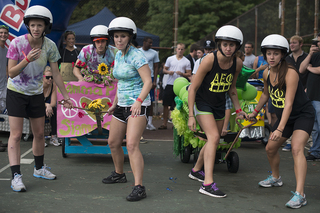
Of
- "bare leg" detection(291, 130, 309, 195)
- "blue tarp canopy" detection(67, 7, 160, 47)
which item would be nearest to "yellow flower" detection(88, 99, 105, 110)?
"bare leg" detection(291, 130, 309, 195)

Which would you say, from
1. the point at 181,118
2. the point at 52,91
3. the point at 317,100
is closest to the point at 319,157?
the point at 317,100

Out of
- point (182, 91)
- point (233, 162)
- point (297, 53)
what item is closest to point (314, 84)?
point (297, 53)

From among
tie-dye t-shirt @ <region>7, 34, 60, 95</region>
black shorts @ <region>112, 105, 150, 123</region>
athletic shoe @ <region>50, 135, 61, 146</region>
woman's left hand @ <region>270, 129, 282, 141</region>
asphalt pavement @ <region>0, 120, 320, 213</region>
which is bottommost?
asphalt pavement @ <region>0, 120, 320, 213</region>

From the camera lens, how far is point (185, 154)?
6441 mm

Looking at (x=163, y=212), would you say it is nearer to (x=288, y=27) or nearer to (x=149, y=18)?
(x=288, y=27)

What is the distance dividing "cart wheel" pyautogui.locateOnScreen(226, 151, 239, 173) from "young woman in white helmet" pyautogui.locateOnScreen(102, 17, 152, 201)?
1764 millimetres

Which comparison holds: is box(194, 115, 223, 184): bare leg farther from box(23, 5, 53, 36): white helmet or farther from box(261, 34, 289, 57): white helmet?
box(23, 5, 53, 36): white helmet

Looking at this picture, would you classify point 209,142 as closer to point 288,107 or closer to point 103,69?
point 288,107

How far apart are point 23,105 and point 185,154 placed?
270 cm

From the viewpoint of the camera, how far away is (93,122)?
21.0ft

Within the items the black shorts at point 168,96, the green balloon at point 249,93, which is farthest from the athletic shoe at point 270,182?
the black shorts at point 168,96

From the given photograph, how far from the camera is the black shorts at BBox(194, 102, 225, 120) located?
4971mm

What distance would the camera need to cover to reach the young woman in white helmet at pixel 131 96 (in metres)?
4.52

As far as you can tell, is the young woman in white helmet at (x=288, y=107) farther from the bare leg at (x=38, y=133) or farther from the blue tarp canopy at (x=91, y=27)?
the blue tarp canopy at (x=91, y=27)
